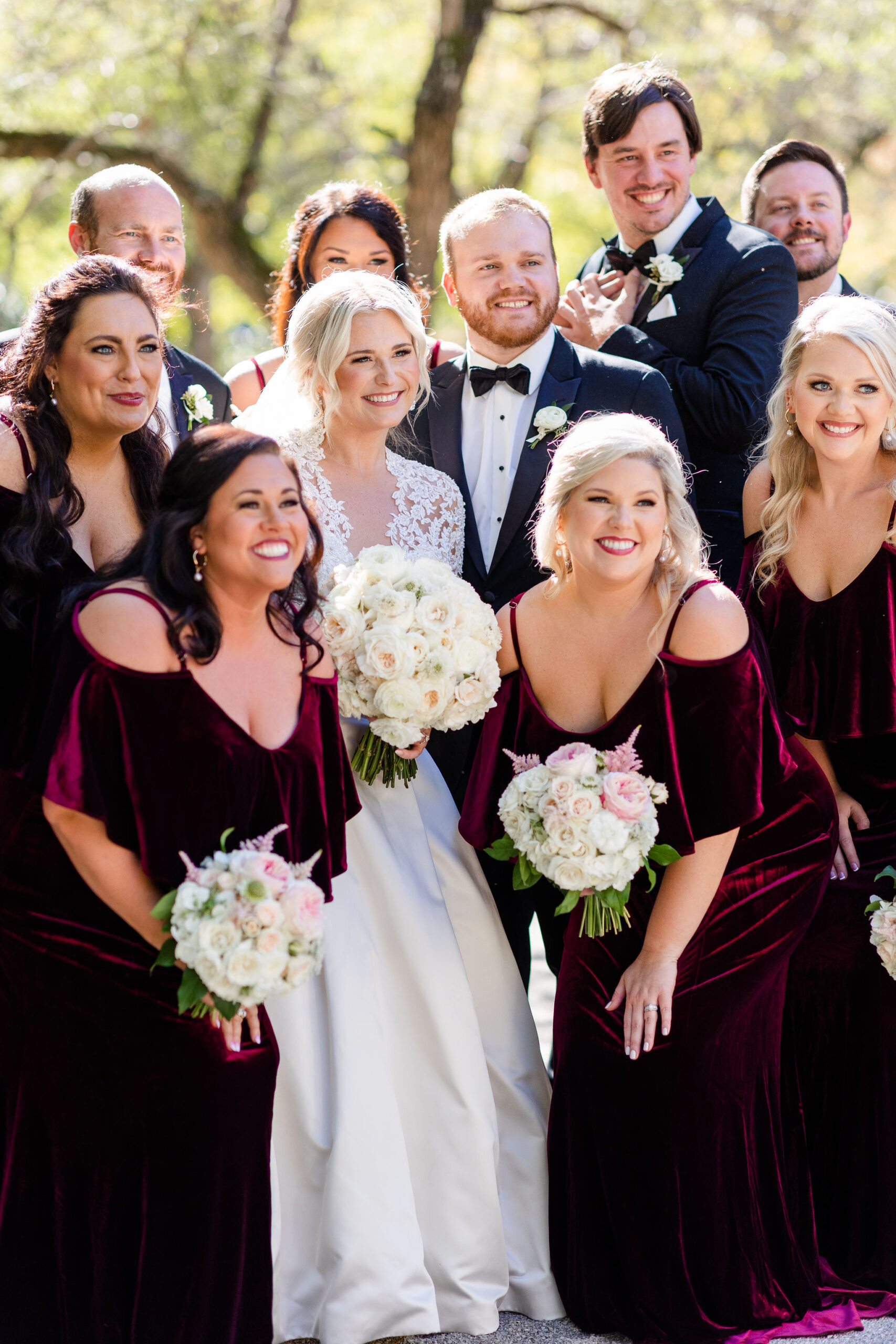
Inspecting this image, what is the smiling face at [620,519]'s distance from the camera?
381 centimetres

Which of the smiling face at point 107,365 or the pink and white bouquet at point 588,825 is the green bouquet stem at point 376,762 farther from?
the smiling face at point 107,365

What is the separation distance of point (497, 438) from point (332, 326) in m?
0.82

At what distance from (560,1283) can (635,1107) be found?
2.05 feet

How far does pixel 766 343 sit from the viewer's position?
5211 mm

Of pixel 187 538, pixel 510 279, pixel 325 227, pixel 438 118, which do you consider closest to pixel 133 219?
pixel 325 227

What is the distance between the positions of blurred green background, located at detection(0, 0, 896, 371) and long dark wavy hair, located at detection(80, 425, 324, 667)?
8112 millimetres

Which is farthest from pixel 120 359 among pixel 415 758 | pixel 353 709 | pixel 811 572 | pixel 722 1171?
pixel 722 1171

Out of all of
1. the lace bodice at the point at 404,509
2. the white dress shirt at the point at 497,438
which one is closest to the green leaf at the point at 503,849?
the lace bodice at the point at 404,509

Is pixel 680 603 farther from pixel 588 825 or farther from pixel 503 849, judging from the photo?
pixel 503 849

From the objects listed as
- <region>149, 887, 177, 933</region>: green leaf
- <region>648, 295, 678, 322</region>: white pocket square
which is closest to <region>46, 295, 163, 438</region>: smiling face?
<region>149, 887, 177, 933</region>: green leaf

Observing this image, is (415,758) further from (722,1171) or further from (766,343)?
(766,343)

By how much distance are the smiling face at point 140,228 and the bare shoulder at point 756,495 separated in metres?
2.31

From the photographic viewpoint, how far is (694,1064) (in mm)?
3887

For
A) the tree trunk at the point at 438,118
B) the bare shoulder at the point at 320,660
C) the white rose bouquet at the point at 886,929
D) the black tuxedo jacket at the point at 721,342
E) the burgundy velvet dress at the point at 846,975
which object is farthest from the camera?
the tree trunk at the point at 438,118
